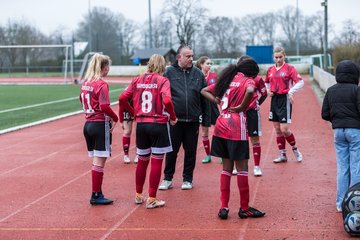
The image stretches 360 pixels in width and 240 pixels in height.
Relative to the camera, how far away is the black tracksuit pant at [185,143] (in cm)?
838

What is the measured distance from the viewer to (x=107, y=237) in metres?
6.24

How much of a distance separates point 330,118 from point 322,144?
578 centimetres

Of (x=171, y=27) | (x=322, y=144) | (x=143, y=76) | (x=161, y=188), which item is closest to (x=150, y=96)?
(x=143, y=76)

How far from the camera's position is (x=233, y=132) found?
22.2 feet

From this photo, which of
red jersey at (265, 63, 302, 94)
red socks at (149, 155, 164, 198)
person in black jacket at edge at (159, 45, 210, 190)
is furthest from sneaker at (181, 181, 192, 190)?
red jersey at (265, 63, 302, 94)

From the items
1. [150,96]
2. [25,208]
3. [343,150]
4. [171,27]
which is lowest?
[25,208]

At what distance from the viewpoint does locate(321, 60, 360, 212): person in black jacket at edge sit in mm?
6645

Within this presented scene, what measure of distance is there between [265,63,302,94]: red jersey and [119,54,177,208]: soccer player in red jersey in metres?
3.04

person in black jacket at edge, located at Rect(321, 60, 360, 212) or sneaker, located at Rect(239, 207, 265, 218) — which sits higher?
person in black jacket at edge, located at Rect(321, 60, 360, 212)

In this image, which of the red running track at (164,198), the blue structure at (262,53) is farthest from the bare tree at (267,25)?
the red running track at (164,198)

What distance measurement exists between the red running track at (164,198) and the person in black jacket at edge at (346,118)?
50 centimetres

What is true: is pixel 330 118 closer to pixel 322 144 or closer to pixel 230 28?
pixel 322 144

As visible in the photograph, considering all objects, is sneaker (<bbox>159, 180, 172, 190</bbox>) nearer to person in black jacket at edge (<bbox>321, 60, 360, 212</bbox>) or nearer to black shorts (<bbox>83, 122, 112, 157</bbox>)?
black shorts (<bbox>83, 122, 112, 157</bbox>)

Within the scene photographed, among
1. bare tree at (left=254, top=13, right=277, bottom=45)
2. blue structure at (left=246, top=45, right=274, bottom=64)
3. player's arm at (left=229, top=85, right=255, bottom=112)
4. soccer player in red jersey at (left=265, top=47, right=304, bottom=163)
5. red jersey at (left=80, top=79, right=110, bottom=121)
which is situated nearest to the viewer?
player's arm at (left=229, top=85, right=255, bottom=112)
